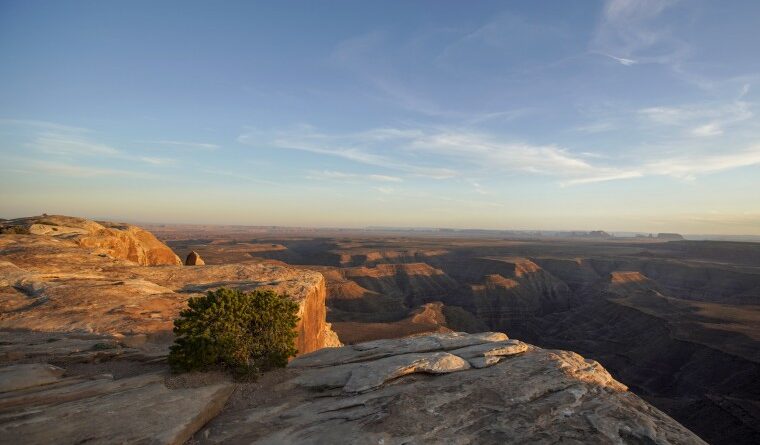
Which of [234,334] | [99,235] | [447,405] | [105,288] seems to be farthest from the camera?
[99,235]

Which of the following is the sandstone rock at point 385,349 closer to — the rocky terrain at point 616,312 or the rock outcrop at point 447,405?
the rock outcrop at point 447,405

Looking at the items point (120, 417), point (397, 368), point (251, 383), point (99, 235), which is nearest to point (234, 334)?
point (251, 383)

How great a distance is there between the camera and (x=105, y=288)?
17.8 metres

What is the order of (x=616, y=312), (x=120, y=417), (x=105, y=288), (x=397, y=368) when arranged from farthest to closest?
(x=616, y=312) < (x=105, y=288) < (x=397, y=368) < (x=120, y=417)

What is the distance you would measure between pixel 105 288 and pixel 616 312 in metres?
75.9

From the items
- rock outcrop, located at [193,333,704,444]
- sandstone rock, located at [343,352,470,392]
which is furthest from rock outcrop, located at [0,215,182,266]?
sandstone rock, located at [343,352,470,392]

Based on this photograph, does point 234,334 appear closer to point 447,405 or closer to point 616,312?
point 447,405

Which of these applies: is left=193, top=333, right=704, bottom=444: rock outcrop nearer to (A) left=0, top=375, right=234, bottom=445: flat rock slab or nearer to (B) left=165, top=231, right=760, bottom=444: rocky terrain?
(A) left=0, top=375, right=234, bottom=445: flat rock slab

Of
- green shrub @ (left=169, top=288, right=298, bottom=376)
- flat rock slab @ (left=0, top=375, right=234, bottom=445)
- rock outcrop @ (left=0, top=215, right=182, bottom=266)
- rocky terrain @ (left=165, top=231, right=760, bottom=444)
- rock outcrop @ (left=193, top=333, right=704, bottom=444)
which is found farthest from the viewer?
rocky terrain @ (left=165, top=231, right=760, bottom=444)

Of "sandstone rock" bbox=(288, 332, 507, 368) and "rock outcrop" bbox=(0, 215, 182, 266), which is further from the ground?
"rock outcrop" bbox=(0, 215, 182, 266)

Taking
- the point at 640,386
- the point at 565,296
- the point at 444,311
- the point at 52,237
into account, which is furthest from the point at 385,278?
the point at 52,237

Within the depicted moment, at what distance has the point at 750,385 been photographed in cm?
3869

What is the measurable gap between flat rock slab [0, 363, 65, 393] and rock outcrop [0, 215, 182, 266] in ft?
55.3

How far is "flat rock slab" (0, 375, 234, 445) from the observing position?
6.71 m
